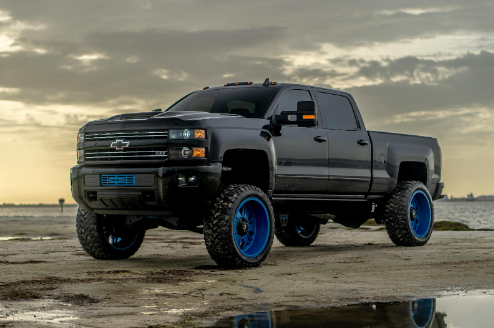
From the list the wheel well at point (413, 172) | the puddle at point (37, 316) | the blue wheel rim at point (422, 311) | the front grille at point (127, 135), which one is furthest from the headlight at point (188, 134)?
the wheel well at point (413, 172)

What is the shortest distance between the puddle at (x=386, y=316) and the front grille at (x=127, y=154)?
128 inches

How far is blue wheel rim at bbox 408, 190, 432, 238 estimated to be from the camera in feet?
39.5

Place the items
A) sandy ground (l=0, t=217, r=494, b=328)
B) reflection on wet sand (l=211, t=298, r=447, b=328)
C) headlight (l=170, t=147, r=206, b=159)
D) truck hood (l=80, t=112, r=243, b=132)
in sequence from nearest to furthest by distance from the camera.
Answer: reflection on wet sand (l=211, t=298, r=447, b=328)
sandy ground (l=0, t=217, r=494, b=328)
headlight (l=170, t=147, r=206, b=159)
truck hood (l=80, t=112, r=243, b=132)

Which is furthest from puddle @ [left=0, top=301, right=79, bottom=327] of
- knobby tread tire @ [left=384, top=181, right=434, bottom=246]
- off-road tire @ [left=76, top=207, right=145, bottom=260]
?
knobby tread tire @ [left=384, top=181, right=434, bottom=246]

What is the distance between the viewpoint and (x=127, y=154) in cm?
833

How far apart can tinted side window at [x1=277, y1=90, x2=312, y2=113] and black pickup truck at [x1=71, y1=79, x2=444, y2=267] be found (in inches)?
0.6

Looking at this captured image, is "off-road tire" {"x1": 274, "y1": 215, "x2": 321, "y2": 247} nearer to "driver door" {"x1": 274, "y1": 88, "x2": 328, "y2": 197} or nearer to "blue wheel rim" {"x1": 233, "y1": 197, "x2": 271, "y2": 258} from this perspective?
"driver door" {"x1": 274, "y1": 88, "x2": 328, "y2": 197}

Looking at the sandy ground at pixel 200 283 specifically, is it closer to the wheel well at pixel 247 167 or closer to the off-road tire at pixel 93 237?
the off-road tire at pixel 93 237

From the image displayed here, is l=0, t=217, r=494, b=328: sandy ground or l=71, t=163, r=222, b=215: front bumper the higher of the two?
l=71, t=163, r=222, b=215: front bumper

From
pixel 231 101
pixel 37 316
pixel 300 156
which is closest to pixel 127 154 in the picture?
pixel 231 101

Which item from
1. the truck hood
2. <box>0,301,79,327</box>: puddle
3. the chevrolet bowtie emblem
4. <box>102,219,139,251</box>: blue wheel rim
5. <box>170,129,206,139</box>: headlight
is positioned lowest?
<box>0,301,79,327</box>: puddle

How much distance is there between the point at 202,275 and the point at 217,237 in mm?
574

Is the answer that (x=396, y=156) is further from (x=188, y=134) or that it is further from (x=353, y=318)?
(x=353, y=318)

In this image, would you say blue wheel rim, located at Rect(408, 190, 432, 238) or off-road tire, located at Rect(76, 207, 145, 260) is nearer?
off-road tire, located at Rect(76, 207, 145, 260)
